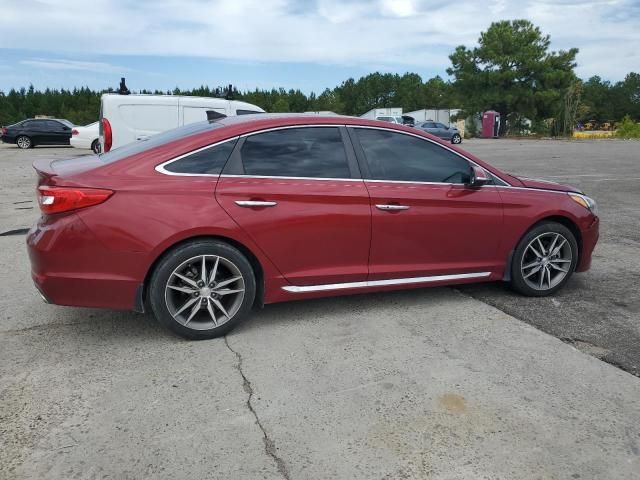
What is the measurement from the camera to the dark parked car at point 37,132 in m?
25.5

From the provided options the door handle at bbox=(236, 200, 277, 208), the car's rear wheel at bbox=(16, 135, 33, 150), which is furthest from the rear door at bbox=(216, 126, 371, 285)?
the car's rear wheel at bbox=(16, 135, 33, 150)

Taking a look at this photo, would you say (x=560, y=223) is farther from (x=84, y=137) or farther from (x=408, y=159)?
(x=84, y=137)

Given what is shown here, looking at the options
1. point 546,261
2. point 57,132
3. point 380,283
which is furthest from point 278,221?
point 57,132

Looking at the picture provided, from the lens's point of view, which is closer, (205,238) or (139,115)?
(205,238)

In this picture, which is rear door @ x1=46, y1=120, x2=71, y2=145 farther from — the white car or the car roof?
the car roof

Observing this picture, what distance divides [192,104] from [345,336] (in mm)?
7630

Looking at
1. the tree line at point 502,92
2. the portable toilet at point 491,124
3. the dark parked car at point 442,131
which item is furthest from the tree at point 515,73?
the dark parked car at point 442,131

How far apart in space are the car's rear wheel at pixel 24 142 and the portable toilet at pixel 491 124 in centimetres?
3920

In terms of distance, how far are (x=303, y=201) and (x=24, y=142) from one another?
84.9ft

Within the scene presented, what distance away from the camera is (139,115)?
10.2 m

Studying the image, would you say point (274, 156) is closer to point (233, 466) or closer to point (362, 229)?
point (362, 229)

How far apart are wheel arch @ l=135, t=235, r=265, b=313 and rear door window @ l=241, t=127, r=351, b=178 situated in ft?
1.72

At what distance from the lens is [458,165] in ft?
15.3

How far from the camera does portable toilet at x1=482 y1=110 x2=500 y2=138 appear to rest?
51.3 metres
